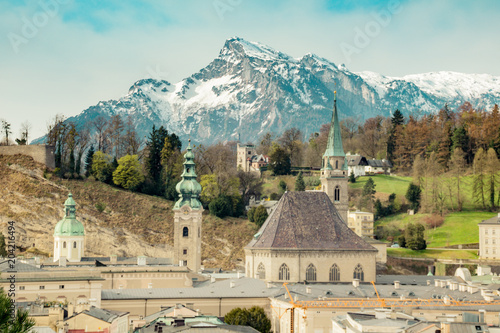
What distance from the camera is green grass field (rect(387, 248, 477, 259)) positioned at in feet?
326

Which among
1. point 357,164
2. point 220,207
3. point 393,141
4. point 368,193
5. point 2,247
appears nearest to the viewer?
point 2,247

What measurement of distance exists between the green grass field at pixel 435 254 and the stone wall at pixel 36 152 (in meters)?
41.7

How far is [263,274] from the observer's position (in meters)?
77.1

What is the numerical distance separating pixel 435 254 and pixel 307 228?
27836mm

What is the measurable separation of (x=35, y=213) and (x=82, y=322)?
45260mm

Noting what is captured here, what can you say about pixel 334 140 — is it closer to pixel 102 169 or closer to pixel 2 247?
pixel 102 169

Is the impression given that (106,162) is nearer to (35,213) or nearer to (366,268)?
(35,213)

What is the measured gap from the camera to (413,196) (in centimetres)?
11469

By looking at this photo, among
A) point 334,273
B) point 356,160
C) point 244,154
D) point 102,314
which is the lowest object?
point 102,314

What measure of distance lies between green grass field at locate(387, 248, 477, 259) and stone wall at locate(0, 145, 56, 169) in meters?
41.7

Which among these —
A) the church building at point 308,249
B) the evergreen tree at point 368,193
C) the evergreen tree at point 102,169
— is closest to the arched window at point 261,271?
the church building at point 308,249

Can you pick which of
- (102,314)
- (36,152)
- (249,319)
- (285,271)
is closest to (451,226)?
(285,271)

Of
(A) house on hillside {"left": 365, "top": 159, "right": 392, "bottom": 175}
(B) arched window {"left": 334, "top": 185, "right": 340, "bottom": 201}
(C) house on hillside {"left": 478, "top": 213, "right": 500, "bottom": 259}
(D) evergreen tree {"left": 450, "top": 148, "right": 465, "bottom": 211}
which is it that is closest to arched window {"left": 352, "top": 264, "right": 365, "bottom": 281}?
(B) arched window {"left": 334, "top": 185, "right": 340, "bottom": 201}

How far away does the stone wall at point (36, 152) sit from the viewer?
108m
